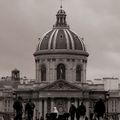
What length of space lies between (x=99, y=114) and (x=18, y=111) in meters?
8.96

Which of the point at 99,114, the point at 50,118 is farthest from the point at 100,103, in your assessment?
the point at 50,118

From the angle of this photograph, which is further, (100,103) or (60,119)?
(60,119)

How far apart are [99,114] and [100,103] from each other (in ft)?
4.97

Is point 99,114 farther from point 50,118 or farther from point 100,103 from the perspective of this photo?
point 50,118

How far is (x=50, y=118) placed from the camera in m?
145

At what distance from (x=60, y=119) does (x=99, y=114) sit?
1548cm

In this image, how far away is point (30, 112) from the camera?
5197 inches

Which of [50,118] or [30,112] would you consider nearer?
[30,112]

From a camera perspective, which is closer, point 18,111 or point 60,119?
point 18,111

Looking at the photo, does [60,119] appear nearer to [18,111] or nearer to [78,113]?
[78,113]

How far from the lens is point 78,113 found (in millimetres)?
142375

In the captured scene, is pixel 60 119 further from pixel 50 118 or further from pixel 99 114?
pixel 99 114

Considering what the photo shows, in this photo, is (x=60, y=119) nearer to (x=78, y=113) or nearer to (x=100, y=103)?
(x=78, y=113)

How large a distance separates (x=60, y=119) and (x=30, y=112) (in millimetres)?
16132
